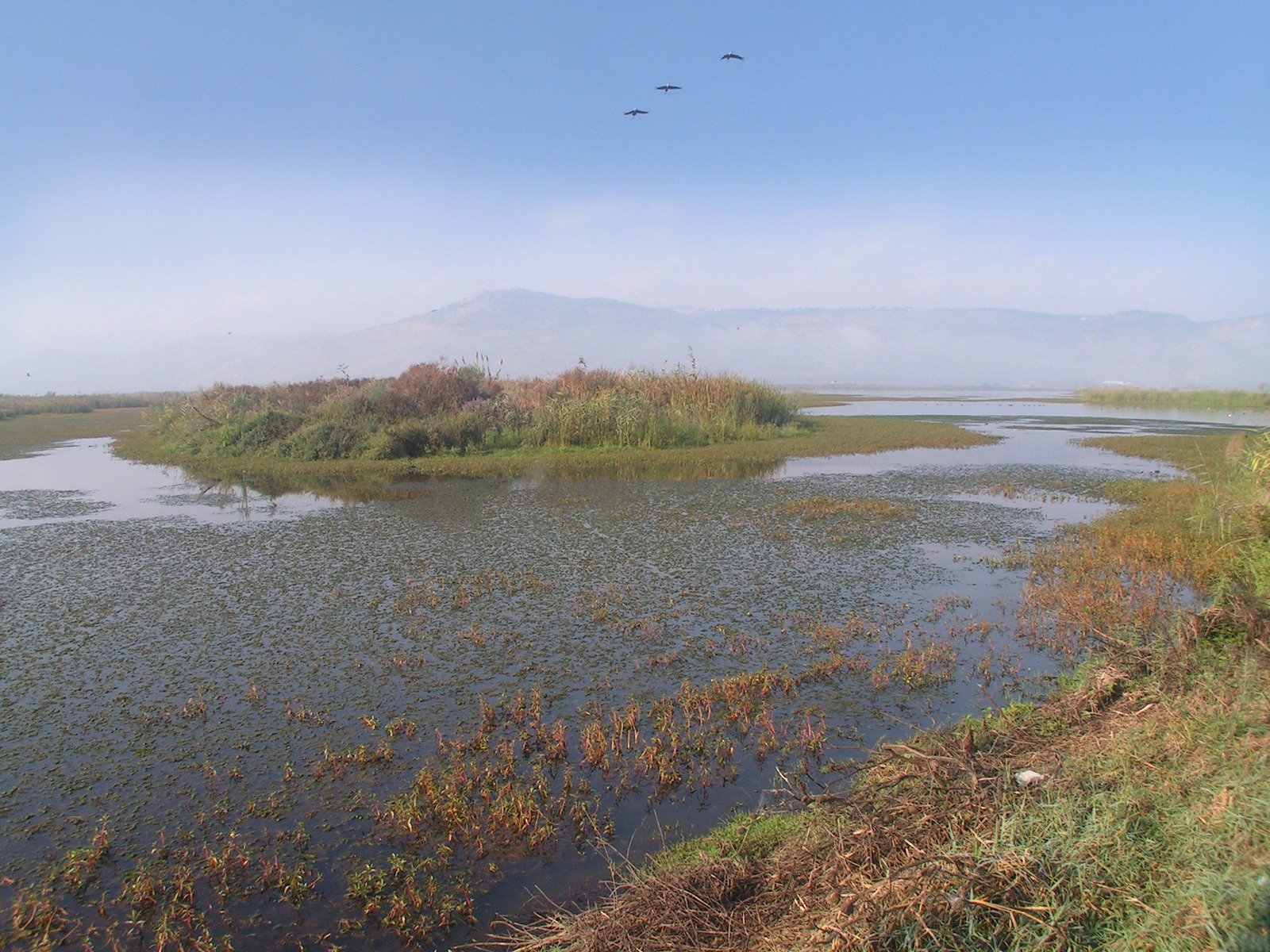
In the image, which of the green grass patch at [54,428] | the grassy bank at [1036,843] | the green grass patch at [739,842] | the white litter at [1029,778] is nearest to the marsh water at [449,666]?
the green grass patch at [739,842]

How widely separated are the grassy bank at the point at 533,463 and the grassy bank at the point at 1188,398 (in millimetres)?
26655

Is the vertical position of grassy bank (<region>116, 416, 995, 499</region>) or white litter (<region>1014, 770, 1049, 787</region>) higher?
A: grassy bank (<region>116, 416, 995, 499</region>)

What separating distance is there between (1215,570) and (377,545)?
10625 mm

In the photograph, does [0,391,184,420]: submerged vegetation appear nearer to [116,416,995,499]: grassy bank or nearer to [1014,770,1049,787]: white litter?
[116,416,995,499]: grassy bank

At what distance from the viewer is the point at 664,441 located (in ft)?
78.3

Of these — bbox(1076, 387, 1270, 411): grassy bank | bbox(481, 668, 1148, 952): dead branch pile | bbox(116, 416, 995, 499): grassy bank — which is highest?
bbox(1076, 387, 1270, 411): grassy bank

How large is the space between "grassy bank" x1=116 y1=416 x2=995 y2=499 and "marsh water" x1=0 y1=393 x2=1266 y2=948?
451cm

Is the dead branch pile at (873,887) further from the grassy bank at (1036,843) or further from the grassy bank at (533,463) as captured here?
the grassy bank at (533,463)

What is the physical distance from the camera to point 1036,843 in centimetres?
302

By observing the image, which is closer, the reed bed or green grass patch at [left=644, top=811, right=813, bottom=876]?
green grass patch at [left=644, top=811, right=813, bottom=876]

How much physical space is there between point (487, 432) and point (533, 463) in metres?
3.26

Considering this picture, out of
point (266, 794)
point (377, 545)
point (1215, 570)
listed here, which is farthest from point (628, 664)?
point (1215, 570)

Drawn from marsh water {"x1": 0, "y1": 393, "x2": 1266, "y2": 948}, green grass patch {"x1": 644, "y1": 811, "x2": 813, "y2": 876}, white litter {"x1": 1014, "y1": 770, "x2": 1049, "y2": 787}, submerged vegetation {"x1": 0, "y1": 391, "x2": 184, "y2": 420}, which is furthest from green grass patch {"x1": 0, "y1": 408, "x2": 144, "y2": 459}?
white litter {"x1": 1014, "y1": 770, "x2": 1049, "y2": 787}

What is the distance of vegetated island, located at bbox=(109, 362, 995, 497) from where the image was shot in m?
19.9
